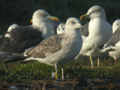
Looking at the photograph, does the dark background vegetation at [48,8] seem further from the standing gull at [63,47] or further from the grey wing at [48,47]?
the standing gull at [63,47]

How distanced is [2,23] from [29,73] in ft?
47.5

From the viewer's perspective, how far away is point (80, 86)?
8.78m

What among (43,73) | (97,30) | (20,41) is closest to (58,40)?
(43,73)

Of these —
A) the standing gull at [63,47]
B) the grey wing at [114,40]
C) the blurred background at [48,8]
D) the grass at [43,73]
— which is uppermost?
the blurred background at [48,8]

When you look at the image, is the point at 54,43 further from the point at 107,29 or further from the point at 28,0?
the point at 28,0

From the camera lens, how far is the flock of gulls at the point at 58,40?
1012cm

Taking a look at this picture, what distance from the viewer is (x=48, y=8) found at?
27.4 m

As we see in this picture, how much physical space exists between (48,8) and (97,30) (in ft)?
48.0

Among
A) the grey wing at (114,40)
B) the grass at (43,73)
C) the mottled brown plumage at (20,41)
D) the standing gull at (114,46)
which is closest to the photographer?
the grass at (43,73)

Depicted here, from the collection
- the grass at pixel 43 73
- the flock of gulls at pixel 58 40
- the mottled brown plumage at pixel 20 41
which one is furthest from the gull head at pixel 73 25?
the mottled brown plumage at pixel 20 41

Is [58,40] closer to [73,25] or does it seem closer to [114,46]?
[73,25]

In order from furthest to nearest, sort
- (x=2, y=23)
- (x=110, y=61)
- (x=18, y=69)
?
(x=2, y=23) < (x=110, y=61) < (x=18, y=69)

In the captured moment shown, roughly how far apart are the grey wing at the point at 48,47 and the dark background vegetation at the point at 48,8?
13978 millimetres

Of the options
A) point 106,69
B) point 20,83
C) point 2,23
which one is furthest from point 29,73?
point 2,23
